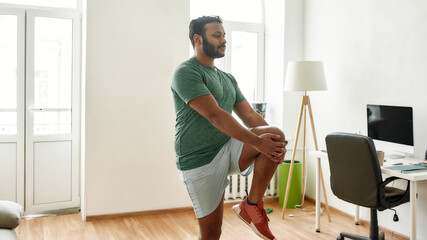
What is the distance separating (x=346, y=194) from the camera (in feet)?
10.4

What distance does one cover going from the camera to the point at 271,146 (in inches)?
70.5

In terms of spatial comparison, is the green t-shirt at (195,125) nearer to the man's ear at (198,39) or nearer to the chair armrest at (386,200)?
the man's ear at (198,39)

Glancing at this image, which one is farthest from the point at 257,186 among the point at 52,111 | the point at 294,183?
the point at 52,111

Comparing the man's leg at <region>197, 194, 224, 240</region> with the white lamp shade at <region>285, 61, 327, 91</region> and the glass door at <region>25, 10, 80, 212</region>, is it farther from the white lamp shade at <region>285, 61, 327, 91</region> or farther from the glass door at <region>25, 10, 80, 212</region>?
the glass door at <region>25, 10, 80, 212</region>

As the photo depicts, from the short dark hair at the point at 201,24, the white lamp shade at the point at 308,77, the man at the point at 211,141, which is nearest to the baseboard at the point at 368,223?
the white lamp shade at the point at 308,77

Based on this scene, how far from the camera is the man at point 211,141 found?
6.25 ft

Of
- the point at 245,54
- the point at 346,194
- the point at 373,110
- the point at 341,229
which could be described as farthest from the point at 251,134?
the point at 245,54

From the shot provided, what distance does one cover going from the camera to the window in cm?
484

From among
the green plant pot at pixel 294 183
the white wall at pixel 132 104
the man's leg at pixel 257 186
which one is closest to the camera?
the man's leg at pixel 257 186

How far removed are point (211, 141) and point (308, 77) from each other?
222 centimetres

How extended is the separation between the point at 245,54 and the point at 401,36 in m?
1.90

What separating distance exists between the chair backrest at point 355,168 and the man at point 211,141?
3.60 feet

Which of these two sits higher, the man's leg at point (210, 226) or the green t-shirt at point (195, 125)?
the green t-shirt at point (195, 125)

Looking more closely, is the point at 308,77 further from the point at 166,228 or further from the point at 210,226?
the point at 210,226
